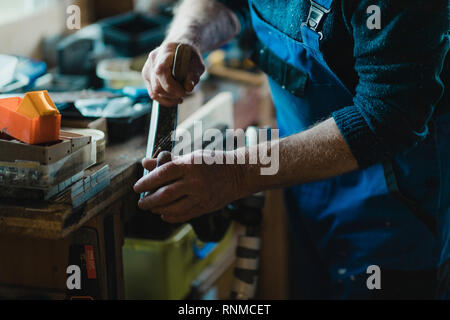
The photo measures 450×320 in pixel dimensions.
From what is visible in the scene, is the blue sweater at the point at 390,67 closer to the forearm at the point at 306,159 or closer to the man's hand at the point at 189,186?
the forearm at the point at 306,159

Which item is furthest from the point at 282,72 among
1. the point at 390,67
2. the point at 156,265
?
the point at 156,265

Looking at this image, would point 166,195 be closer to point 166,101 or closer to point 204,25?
point 166,101

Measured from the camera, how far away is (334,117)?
84 centimetres

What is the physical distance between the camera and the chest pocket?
1.00 metres

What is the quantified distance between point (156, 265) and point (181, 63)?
1.49 ft

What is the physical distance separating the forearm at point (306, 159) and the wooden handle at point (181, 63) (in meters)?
0.18

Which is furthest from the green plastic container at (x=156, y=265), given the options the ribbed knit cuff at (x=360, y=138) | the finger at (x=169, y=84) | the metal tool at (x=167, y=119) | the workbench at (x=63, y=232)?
the ribbed knit cuff at (x=360, y=138)

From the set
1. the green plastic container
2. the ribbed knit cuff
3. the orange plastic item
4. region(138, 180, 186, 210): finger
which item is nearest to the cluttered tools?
the orange plastic item

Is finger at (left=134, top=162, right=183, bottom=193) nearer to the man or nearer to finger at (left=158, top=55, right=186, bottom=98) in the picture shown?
the man

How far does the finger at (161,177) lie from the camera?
0.82 m

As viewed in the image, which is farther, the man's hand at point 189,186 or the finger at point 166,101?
the finger at point 166,101

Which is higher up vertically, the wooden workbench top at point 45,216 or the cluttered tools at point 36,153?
the cluttered tools at point 36,153

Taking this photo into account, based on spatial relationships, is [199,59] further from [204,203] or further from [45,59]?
[45,59]

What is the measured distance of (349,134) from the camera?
0.81 metres
